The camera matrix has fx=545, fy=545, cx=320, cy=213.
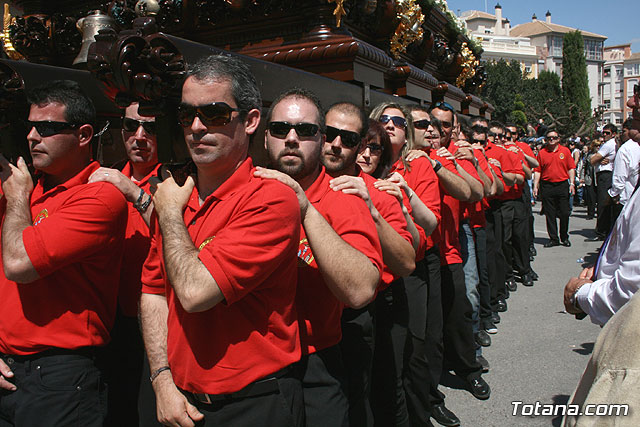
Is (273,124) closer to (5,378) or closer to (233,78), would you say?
(233,78)

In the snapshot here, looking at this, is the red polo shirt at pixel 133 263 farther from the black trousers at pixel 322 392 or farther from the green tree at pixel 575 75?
the green tree at pixel 575 75

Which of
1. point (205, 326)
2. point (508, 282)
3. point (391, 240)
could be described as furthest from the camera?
point (508, 282)

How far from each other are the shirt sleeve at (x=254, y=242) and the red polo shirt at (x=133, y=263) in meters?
1.14

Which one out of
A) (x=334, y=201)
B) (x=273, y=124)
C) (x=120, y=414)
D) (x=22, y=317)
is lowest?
(x=120, y=414)

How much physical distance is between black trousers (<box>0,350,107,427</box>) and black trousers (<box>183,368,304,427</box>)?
723 millimetres

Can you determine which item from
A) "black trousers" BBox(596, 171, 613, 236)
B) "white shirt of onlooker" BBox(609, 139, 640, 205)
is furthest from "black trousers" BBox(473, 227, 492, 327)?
"black trousers" BBox(596, 171, 613, 236)

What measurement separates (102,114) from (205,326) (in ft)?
6.70

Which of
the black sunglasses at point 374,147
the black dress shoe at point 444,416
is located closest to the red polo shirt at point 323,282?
the black sunglasses at point 374,147

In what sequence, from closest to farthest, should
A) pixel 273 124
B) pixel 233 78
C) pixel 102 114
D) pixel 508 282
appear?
pixel 233 78 → pixel 273 124 → pixel 102 114 → pixel 508 282

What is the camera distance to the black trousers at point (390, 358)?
332 centimetres

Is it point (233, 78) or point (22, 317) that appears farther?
point (22, 317)

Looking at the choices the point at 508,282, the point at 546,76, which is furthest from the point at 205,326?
the point at 546,76

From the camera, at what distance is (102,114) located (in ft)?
11.0

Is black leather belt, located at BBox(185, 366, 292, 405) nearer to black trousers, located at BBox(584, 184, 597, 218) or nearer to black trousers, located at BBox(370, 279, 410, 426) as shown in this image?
black trousers, located at BBox(370, 279, 410, 426)
